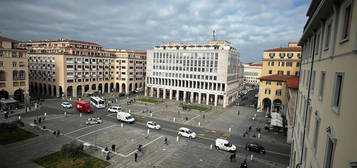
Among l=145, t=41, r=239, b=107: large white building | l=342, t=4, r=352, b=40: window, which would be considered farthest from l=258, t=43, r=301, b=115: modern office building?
l=342, t=4, r=352, b=40: window

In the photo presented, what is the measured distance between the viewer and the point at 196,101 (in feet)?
257

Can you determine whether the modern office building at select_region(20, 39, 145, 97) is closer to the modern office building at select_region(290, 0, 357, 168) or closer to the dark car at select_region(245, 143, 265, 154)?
the dark car at select_region(245, 143, 265, 154)

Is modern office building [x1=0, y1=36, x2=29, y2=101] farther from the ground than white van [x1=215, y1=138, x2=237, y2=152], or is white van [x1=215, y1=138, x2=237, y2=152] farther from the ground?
modern office building [x1=0, y1=36, x2=29, y2=101]

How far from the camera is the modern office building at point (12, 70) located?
52.7 meters

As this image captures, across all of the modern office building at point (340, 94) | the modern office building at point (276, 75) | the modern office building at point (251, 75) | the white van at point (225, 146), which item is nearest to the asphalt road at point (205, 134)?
the white van at point (225, 146)

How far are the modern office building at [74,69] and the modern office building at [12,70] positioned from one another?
48.2 feet

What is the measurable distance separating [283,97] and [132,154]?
4899 centimetres

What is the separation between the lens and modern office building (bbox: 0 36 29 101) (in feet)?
173

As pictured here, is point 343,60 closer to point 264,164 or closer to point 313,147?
point 313,147

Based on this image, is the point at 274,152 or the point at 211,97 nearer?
the point at 274,152

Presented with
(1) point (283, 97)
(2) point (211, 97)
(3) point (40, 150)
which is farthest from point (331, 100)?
(2) point (211, 97)

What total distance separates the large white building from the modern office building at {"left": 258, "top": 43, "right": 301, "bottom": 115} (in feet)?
41.6

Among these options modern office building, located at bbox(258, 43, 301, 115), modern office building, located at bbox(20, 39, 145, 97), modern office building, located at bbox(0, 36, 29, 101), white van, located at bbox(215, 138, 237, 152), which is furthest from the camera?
modern office building, located at bbox(20, 39, 145, 97)

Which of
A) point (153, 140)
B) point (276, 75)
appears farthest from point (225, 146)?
point (276, 75)
